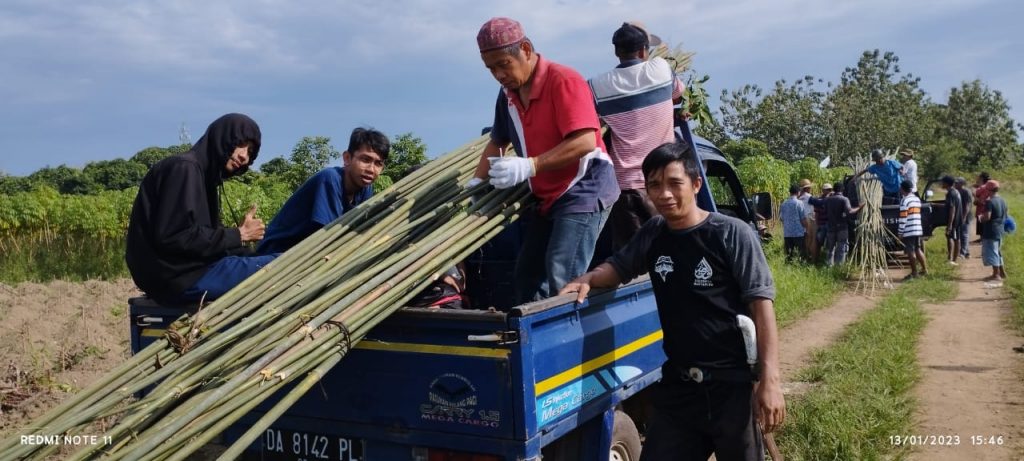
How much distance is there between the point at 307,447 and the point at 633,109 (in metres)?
2.27

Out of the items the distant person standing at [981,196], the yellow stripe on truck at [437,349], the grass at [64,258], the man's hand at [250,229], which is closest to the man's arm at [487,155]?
the man's hand at [250,229]

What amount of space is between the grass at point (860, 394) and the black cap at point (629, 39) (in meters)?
2.45

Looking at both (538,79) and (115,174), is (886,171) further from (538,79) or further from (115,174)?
(115,174)

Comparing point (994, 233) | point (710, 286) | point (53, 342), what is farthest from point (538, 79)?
point (994, 233)

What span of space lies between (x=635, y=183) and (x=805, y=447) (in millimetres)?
1888

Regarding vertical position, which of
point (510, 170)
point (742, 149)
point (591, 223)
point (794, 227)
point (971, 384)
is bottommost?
point (971, 384)

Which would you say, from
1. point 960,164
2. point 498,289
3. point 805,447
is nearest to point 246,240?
point 498,289

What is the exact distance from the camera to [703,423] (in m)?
2.66

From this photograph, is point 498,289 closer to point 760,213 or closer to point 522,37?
point 522,37

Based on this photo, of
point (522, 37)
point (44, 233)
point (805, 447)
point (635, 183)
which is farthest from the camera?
point (44, 233)

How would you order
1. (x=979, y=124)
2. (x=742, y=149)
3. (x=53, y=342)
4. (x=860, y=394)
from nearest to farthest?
(x=860, y=394) → (x=53, y=342) → (x=742, y=149) → (x=979, y=124)

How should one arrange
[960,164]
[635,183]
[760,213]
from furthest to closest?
[960,164]
[760,213]
[635,183]

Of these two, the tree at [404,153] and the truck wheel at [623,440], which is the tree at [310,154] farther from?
the truck wheel at [623,440]

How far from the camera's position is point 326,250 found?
3225mm
